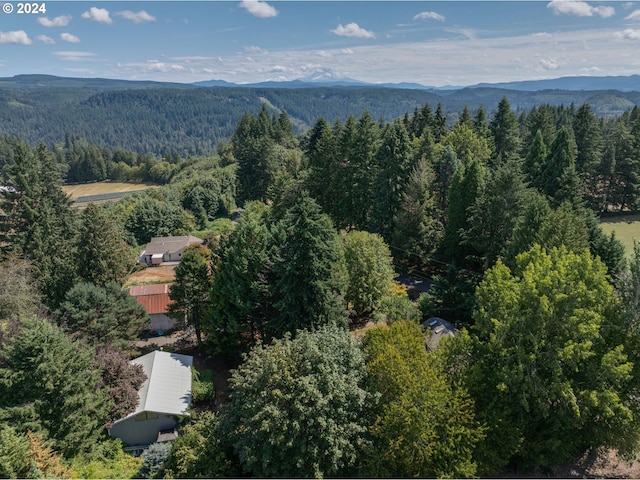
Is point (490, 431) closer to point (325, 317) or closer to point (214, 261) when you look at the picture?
point (325, 317)

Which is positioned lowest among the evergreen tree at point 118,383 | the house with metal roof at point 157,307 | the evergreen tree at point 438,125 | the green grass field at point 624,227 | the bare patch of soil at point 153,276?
the bare patch of soil at point 153,276

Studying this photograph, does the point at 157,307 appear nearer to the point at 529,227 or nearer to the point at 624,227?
the point at 529,227

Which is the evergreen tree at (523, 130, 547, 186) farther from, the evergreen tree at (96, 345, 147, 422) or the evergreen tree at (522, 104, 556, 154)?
the evergreen tree at (96, 345, 147, 422)

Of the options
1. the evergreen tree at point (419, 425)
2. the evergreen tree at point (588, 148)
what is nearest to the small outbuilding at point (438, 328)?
the evergreen tree at point (419, 425)

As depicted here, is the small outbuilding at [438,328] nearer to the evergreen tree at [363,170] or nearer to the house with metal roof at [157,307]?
the evergreen tree at [363,170]

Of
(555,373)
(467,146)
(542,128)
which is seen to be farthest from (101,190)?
(555,373)

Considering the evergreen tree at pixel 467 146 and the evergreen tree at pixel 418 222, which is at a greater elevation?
the evergreen tree at pixel 467 146

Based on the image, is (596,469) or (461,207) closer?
(596,469)
